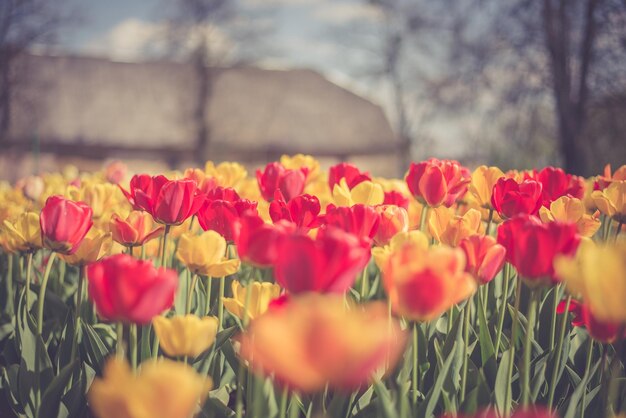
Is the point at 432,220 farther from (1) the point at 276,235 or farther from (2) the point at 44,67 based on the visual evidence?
(2) the point at 44,67

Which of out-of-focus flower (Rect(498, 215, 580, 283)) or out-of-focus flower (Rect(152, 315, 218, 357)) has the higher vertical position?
out-of-focus flower (Rect(498, 215, 580, 283))

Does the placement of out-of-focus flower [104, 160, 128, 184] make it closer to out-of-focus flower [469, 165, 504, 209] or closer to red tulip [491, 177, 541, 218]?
out-of-focus flower [469, 165, 504, 209]

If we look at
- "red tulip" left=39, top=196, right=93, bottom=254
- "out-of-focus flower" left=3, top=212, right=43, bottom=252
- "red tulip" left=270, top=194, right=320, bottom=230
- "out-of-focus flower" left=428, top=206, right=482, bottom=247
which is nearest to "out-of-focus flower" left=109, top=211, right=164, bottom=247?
"red tulip" left=39, top=196, right=93, bottom=254

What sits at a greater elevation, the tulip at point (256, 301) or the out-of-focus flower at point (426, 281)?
the out-of-focus flower at point (426, 281)

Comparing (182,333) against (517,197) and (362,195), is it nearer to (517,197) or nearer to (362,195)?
(362,195)

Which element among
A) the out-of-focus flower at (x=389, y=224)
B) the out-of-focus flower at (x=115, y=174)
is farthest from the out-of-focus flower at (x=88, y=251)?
the out-of-focus flower at (x=115, y=174)

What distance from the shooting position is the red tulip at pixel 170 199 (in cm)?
155

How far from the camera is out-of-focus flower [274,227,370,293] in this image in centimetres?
90

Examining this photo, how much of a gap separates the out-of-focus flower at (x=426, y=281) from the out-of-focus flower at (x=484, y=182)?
103 cm

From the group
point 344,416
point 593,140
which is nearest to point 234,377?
point 344,416

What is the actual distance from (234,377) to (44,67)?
25593mm

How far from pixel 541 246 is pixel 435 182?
30.3 inches

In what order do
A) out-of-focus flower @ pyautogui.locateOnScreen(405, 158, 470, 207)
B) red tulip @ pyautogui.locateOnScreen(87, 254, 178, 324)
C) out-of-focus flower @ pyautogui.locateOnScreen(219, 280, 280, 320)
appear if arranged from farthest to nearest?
out-of-focus flower @ pyautogui.locateOnScreen(405, 158, 470, 207), out-of-focus flower @ pyautogui.locateOnScreen(219, 280, 280, 320), red tulip @ pyautogui.locateOnScreen(87, 254, 178, 324)

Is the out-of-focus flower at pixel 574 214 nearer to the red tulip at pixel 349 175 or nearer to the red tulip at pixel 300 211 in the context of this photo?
the red tulip at pixel 300 211
